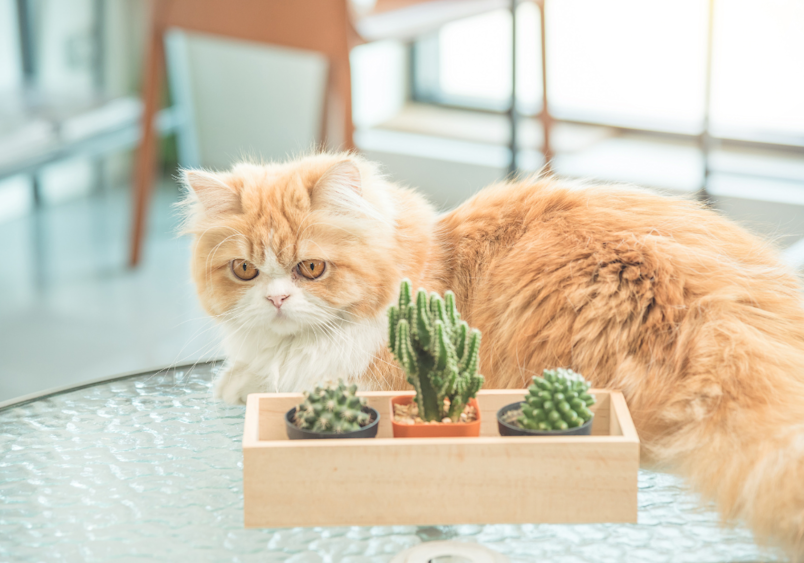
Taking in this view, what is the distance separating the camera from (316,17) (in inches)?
85.4

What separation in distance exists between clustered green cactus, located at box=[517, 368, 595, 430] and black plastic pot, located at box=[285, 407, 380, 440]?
0.54 ft

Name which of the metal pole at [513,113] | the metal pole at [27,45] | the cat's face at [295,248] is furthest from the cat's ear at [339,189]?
the metal pole at [27,45]

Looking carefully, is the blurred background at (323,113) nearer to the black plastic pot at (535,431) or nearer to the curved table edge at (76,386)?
the curved table edge at (76,386)

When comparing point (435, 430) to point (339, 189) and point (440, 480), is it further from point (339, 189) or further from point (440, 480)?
point (339, 189)

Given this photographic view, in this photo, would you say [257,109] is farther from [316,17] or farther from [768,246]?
[768,246]

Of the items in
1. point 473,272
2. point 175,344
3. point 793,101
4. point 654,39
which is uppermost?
point 654,39

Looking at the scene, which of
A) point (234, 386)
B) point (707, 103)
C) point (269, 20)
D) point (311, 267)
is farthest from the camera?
point (707, 103)

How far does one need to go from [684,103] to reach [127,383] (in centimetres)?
256

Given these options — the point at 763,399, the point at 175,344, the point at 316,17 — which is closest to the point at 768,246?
the point at 763,399

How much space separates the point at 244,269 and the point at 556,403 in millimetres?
462

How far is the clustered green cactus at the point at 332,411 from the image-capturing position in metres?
0.88

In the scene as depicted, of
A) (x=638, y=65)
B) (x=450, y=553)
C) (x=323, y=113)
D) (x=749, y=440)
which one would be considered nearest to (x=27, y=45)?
(x=323, y=113)

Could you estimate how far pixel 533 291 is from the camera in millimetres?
1102

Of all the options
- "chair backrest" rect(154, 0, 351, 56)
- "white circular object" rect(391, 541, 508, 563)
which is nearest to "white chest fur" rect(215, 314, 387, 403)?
"white circular object" rect(391, 541, 508, 563)
